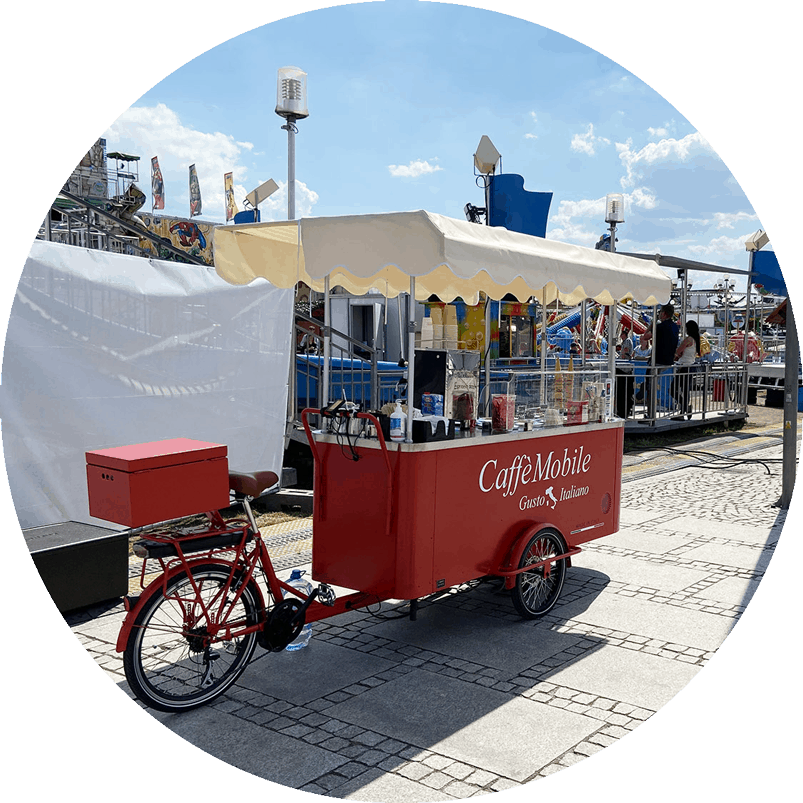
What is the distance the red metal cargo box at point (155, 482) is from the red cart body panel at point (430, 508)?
3.26ft

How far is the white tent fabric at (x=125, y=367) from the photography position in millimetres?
6914

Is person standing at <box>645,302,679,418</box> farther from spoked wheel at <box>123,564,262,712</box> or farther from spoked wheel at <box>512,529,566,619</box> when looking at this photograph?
spoked wheel at <box>123,564,262,712</box>

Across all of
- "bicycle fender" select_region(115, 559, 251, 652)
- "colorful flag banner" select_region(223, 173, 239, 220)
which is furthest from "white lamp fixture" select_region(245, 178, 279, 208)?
"colorful flag banner" select_region(223, 173, 239, 220)

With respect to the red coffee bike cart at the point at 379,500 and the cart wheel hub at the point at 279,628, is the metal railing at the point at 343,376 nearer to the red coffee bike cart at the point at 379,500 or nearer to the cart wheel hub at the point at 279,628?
the red coffee bike cart at the point at 379,500

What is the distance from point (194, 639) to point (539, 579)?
2.53 meters

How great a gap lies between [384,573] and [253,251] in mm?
2473

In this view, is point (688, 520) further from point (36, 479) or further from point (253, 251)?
point (36, 479)

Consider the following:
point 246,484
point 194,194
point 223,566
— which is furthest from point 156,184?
point 223,566

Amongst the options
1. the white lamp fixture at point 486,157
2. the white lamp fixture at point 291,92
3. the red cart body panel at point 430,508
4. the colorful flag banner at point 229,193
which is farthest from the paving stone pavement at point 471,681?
the colorful flag banner at point 229,193

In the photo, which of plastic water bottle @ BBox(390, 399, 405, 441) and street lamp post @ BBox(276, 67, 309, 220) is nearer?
plastic water bottle @ BBox(390, 399, 405, 441)

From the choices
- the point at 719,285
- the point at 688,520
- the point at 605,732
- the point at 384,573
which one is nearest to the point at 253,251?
the point at 384,573

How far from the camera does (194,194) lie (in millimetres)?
41781

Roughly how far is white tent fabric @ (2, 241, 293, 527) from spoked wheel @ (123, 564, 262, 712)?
3.07 meters

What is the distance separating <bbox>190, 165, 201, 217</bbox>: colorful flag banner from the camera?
1615 inches
